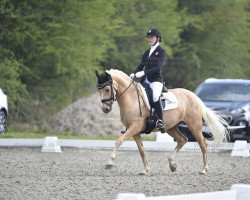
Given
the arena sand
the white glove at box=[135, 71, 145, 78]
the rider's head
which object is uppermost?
the rider's head

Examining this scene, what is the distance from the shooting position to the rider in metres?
17.1

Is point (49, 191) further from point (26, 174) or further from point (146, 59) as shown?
point (146, 59)

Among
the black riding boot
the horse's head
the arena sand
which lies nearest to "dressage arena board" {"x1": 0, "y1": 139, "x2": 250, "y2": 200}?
the arena sand

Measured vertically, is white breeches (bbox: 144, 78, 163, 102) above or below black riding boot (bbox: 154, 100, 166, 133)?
above

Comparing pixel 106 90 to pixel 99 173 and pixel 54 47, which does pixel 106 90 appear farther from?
pixel 54 47

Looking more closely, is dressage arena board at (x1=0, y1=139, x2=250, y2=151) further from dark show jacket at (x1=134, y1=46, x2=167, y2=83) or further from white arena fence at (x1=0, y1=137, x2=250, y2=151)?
dark show jacket at (x1=134, y1=46, x2=167, y2=83)

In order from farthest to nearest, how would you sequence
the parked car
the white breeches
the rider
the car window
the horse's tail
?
the parked car → the car window → the horse's tail → the white breeches → the rider

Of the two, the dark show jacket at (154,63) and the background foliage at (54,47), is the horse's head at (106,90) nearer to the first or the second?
the dark show jacket at (154,63)

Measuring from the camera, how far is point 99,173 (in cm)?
1661

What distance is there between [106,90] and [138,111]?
2.76 ft

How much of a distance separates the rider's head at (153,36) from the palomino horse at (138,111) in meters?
0.79

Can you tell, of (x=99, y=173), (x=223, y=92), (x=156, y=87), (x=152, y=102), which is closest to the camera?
(x=99, y=173)

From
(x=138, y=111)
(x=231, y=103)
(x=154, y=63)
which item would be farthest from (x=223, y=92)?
(x=138, y=111)

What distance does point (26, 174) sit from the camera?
51.9 feet
